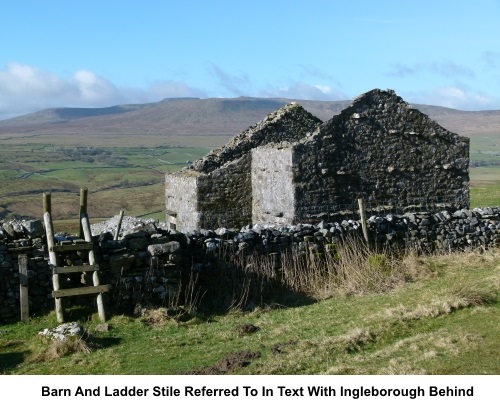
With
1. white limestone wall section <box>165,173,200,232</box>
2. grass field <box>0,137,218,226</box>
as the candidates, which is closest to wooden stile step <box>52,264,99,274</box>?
white limestone wall section <box>165,173,200,232</box>

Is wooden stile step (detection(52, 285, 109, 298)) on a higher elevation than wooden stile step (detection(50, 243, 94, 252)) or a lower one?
lower

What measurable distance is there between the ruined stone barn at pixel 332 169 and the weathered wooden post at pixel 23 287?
27.7ft

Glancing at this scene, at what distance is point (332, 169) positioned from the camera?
19.8m

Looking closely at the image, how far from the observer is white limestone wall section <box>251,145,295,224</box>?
1947 centimetres

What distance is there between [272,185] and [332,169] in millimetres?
1815

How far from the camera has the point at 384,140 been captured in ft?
67.2

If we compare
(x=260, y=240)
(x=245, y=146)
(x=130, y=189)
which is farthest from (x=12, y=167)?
(x=260, y=240)

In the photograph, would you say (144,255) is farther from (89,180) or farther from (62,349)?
(89,180)

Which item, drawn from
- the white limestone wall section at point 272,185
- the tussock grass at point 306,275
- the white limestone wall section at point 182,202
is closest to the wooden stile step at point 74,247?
the tussock grass at point 306,275

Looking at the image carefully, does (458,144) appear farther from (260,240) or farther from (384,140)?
(260,240)

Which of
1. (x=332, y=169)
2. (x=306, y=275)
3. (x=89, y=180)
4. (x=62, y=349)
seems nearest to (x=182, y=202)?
(x=332, y=169)

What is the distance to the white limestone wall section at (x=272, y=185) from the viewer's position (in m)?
19.5

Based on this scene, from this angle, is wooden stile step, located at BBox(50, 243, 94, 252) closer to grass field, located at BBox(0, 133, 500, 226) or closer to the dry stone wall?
the dry stone wall

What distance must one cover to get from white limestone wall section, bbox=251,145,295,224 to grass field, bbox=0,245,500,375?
606cm
